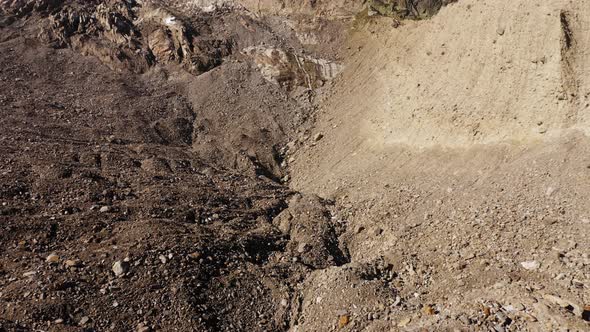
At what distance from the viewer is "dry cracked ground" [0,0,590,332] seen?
9047 mm

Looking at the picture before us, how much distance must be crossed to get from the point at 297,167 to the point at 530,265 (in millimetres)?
8927

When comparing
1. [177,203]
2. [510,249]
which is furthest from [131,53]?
[510,249]

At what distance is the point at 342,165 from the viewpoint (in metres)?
15.7

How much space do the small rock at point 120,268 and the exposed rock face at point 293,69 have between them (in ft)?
39.7

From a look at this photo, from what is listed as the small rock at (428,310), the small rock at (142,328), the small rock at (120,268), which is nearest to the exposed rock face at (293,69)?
the small rock at (120,268)

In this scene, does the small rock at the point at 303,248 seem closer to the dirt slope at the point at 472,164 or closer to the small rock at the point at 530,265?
the dirt slope at the point at 472,164

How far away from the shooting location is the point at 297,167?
16562mm

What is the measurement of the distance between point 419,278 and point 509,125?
19.2 feet

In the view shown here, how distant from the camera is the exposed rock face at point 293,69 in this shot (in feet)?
64.8

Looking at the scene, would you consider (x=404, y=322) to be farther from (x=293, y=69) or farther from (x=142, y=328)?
(x=293, y=69)

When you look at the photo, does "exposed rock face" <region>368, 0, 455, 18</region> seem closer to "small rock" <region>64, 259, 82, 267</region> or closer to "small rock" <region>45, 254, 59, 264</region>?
"small rock" <region>64, 259, 82, 267</region>

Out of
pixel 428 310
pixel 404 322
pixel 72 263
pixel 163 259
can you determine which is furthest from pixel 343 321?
pixel 72 263

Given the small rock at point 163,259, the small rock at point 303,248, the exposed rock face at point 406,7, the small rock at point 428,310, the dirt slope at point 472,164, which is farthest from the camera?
the exposed rock face at point 406,7

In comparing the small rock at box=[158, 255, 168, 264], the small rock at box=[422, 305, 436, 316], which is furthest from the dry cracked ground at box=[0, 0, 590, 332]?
the small rock at box=[422, 305, 436, 316]
